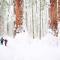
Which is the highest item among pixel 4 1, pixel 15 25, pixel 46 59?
pixel 4 1

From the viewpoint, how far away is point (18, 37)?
5.41ft

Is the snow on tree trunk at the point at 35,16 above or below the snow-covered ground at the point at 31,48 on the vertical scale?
above

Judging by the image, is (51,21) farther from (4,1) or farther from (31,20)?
(4,1)

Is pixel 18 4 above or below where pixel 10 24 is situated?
above

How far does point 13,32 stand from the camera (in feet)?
5.44

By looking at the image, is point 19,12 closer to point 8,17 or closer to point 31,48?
point 8,17

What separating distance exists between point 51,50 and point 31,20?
1.10 ft

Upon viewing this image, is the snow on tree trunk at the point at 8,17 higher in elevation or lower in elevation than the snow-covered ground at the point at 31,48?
higher

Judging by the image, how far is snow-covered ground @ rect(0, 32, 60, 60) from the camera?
1.62 m

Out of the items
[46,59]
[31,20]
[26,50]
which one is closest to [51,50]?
[46,59]

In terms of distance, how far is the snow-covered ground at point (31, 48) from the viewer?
63.7 inches

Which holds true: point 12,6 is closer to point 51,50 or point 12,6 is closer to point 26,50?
point 26,50

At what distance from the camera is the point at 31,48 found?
5.39 ft

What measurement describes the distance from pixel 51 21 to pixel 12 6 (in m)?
0.39
